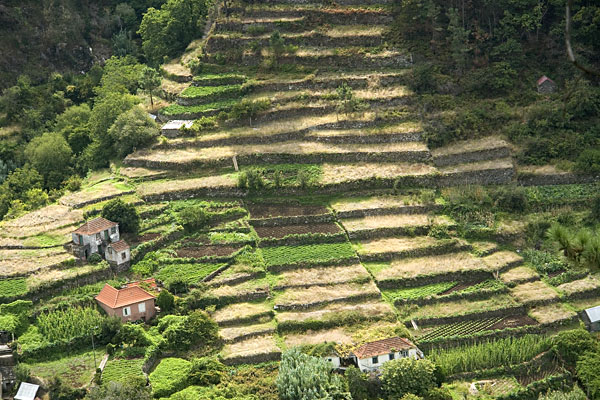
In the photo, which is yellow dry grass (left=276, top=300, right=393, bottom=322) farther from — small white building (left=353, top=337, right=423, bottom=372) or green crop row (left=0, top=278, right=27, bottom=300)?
green crop row (left=0, top=278, right=27, bottom=300)

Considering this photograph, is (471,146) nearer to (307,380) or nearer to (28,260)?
(307,380)

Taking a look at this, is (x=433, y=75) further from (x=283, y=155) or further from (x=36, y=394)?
(x=36, y=394)

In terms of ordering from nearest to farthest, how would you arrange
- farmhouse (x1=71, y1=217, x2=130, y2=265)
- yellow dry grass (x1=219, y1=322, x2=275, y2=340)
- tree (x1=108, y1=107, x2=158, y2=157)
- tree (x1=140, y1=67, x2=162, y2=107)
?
yellow dry grass (x1=219, y1=322, x2=275, y2=340), farmhouse (x1=71, y1=217, x2=130, y2=265), tree (x1=108, y1=107, x2=158, y2=157), tree (x1=140, y1=67, x2=162, y2=107)

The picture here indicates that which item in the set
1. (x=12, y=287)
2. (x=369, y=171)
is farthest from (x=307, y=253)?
(x=12, y=287)

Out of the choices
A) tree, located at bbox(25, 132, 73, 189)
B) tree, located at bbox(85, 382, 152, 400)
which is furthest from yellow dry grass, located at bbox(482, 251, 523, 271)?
tree, located at bbox(25, 132, 73, 189)

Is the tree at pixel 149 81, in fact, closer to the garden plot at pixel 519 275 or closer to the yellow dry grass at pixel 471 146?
the yellow dry grass at pixel 471 146
